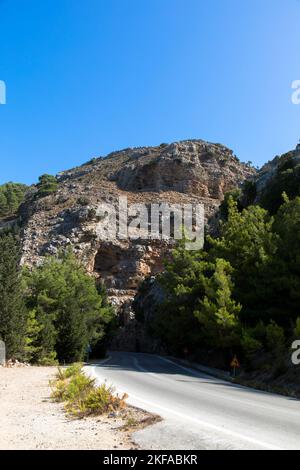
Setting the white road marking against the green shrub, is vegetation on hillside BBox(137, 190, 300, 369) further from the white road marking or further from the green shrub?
the green shrub

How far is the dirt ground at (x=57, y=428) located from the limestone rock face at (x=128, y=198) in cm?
4628

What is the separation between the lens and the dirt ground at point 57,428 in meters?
6.67

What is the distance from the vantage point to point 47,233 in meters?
67.8

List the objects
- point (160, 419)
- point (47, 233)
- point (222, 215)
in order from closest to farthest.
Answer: point (160, 419), point (222, 215), point (47, 233)

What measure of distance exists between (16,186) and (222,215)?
318 feet

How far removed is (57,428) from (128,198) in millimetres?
72999

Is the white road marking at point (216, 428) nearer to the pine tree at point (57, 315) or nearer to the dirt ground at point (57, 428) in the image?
the dirt ground at point (57, 428)

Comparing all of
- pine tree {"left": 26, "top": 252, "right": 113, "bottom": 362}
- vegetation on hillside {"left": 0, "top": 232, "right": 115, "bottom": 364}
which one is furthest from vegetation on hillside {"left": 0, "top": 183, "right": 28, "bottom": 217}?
pine tree {"left": 26, "top": 252, "right": 113, "bottom": 362}

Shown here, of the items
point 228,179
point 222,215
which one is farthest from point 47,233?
point 228,179

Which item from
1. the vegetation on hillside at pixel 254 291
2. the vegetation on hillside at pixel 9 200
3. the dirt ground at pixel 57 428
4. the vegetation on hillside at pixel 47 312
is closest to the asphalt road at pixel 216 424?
the dirt ground at pixel 57 428

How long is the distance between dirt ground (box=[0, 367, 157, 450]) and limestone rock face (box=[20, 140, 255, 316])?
46278 millimetres

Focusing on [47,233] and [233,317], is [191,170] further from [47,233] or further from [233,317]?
[233,317]

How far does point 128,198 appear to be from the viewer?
80438 mm

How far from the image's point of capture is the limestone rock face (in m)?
67.9
